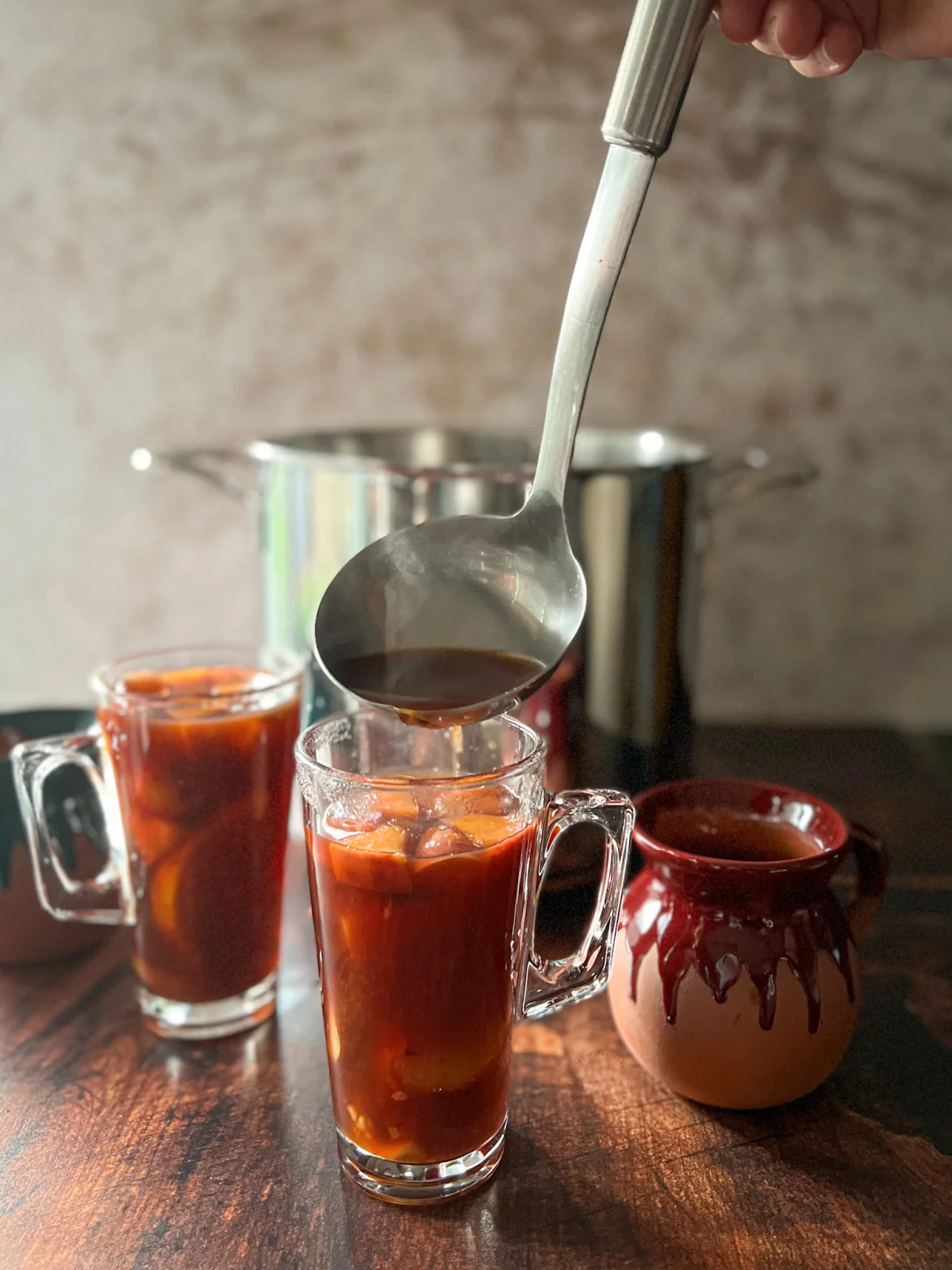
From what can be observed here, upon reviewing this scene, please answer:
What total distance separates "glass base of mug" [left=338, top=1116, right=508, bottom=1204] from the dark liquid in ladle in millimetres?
243

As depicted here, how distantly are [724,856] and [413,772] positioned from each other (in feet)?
0.70

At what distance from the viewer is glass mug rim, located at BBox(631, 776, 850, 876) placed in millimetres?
669

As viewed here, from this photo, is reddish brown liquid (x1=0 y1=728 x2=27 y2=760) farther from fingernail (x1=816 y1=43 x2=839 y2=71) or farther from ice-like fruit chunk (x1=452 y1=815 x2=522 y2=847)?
fingernail (x1=816 y1=43 x2=839 y2=71)

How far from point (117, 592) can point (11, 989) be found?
2.19 feet

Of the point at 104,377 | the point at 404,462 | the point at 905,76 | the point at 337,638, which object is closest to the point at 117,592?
the point at 104,377

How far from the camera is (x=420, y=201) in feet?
4.21

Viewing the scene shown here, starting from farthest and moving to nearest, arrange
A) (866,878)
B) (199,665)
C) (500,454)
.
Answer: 1. (500,454)
2. (199,665)
3. (866,878)

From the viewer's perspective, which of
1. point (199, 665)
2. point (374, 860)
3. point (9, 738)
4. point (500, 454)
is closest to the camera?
point (374, 860)

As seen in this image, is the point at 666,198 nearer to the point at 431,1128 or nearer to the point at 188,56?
the point at 188,56

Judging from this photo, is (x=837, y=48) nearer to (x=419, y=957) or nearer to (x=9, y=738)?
(x=419, y=957)

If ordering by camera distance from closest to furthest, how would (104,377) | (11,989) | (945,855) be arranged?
(11,989), (945,855), (104,377)

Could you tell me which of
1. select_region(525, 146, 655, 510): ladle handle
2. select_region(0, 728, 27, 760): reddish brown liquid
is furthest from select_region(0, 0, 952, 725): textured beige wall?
select_region(525, 146, 655, 510): ladle handle

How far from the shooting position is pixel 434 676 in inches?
27.0

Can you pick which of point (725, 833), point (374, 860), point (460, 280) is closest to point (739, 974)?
point (725, 833)
